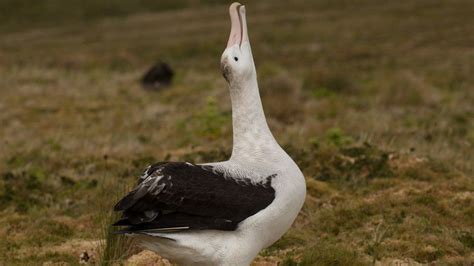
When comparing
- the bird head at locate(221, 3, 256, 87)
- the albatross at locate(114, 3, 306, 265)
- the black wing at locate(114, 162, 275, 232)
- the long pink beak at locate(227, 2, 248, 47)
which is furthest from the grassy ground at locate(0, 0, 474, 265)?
the long pink beak at locate(227, 2, 248, 47)

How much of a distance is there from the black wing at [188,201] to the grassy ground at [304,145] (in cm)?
148

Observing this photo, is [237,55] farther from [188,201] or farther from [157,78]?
[157,78]

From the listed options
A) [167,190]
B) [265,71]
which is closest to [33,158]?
[167,190]

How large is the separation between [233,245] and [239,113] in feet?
2.84

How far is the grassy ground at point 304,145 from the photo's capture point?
24.0 ft

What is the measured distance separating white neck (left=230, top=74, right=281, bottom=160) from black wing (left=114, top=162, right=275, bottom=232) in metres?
0.34

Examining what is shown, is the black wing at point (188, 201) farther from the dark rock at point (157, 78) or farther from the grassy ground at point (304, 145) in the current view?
the dark rock at point (157, 78)

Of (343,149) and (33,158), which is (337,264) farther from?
(33,158)

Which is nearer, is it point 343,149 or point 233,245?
point 233,245

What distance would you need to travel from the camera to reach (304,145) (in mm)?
11203

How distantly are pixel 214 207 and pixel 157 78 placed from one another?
17.2m

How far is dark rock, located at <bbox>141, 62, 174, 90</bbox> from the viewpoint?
21.2 meters

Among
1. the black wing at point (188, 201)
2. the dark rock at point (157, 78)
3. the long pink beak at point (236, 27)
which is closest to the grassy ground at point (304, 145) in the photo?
the dark rock at point (157, 78)

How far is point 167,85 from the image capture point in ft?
70.4
